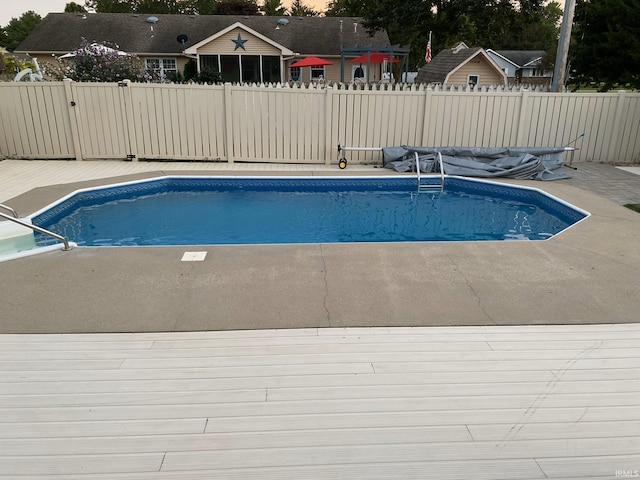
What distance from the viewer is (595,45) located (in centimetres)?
1573

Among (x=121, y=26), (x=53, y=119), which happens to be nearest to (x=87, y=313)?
(x=53, y=119)

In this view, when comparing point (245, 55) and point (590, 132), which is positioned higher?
point (245, 55)

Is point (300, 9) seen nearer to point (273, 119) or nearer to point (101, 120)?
point (273, 119)

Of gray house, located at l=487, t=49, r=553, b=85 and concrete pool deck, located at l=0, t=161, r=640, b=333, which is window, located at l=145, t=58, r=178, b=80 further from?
gray house, located at l=487, t=49, r=553, b=85

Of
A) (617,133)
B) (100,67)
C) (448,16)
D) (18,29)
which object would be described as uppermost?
(18,29)

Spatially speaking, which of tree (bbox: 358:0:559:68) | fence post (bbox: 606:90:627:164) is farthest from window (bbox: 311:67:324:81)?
fence post (bbox: 606:90:627:164)

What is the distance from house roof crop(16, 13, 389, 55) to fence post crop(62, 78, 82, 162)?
15.9 metres

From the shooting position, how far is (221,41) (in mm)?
22641

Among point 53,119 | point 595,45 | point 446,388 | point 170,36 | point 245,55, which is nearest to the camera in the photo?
point 446,388

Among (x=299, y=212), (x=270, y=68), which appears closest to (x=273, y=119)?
(x=299, y=212)

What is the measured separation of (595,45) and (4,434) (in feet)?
61.1

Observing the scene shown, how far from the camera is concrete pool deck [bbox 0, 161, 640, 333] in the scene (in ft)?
12.0

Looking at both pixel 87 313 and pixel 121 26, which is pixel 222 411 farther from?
pixel 121 26

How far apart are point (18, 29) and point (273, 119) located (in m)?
52.0
